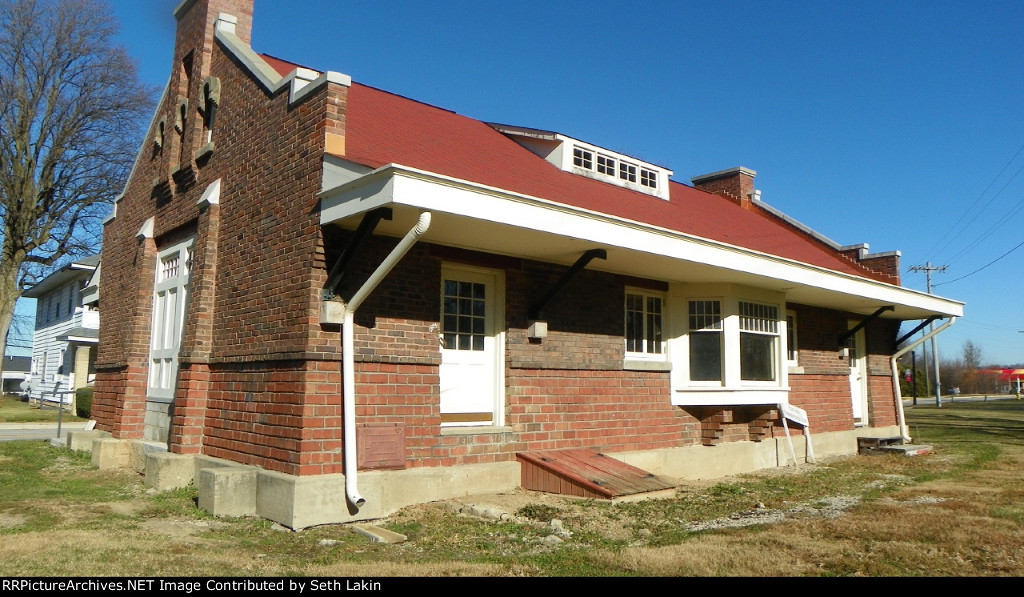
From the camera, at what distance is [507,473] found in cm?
929

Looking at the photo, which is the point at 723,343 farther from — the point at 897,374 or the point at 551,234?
the point at 897,374

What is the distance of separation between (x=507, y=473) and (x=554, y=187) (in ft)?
13.4

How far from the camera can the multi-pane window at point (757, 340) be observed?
12.2 meters

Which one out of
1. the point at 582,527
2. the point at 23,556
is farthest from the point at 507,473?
the point at 23,556

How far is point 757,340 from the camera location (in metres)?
12.5

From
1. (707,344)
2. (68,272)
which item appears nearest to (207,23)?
(707,344)

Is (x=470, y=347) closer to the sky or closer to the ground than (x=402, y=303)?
closer to the ground

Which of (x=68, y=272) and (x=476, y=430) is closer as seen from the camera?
(x=476, y=430)

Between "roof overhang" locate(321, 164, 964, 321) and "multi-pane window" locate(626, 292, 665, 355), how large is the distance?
0.42 meters

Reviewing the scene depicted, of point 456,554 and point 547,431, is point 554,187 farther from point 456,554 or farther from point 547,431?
point 456,554

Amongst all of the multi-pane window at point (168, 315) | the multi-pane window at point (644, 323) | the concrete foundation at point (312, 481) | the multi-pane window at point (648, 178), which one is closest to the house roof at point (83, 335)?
the concrete foundation at point (312, 481)

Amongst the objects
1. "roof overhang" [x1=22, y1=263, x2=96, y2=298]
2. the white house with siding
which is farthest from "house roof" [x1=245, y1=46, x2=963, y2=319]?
"roof overhang" [x1=22, y1=263, x2=96, y2=298]

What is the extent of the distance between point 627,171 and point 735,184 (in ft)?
21.9

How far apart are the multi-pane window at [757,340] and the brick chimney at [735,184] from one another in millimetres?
7455
